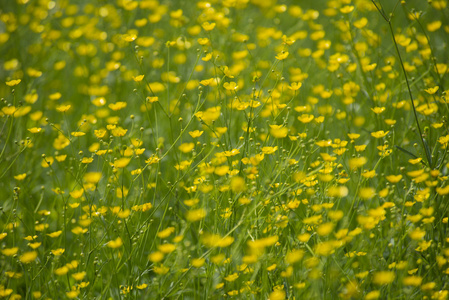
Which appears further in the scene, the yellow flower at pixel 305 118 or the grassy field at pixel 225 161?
the yellow flower at pixel 305 118

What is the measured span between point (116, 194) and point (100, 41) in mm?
1629

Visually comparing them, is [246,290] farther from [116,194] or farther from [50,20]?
[50,20]

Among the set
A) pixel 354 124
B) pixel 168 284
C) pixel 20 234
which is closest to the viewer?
pixel 168 284

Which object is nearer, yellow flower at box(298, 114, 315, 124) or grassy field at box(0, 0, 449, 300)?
grassy field at box(0, 0, 449, 300)

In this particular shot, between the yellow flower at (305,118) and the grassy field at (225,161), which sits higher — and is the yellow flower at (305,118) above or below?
above

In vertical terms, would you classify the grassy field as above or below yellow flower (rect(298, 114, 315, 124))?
below

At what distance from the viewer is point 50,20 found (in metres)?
3.08

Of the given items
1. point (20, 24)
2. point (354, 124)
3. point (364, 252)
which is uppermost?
point (364, 252)

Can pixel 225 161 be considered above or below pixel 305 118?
below

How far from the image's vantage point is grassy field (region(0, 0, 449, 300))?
4.36 ft

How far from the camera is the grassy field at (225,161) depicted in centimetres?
133

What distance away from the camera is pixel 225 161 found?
170 centimetres

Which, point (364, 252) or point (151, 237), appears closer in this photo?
point (364, 252)

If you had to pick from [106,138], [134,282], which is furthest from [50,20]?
[134,282]
